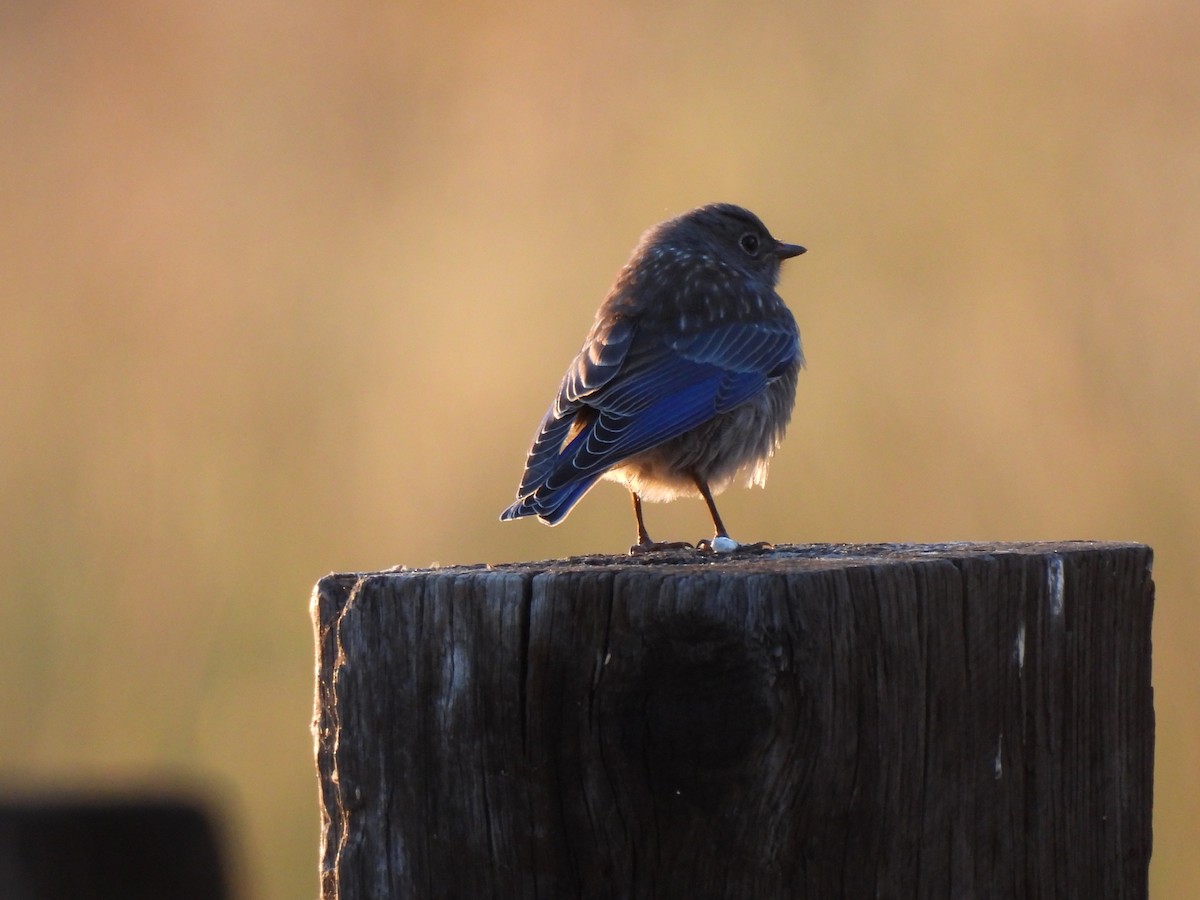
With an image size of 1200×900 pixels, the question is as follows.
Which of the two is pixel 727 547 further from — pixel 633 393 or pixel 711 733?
pixel 711 733

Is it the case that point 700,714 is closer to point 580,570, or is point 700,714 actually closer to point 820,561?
point 580,570

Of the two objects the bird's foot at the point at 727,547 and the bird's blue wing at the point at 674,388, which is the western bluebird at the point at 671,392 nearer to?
the bird's blue wing at the point at 674,388

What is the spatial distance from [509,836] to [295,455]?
495 centimetres

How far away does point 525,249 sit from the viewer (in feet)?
26.6

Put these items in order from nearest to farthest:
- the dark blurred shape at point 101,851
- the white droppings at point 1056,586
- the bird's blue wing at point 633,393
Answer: the white droppings at point 1056,586
the dark blurred shape at point 101,851
the bird's blue wing at point 633,393

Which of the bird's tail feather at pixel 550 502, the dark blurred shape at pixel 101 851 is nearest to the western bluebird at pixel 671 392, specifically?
the bird's tail feather at pixel 550 502

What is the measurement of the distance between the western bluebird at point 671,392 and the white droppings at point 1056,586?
1807mm

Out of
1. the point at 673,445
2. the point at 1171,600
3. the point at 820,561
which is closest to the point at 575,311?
the point at 673,445

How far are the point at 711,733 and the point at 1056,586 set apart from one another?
829 millimetres

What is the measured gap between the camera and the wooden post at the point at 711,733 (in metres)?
2.41

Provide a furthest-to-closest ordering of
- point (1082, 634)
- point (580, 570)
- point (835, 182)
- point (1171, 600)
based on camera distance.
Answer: point (835, 182) → point (1171, 600) → point (1082, 634) → point (580, 570)

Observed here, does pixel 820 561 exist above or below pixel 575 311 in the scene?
below

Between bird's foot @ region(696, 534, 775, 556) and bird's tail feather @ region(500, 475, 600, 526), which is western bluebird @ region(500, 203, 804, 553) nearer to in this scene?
bird's tail feather @ region(500, 475, 600, 526)

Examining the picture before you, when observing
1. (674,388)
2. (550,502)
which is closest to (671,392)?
(674,388)
